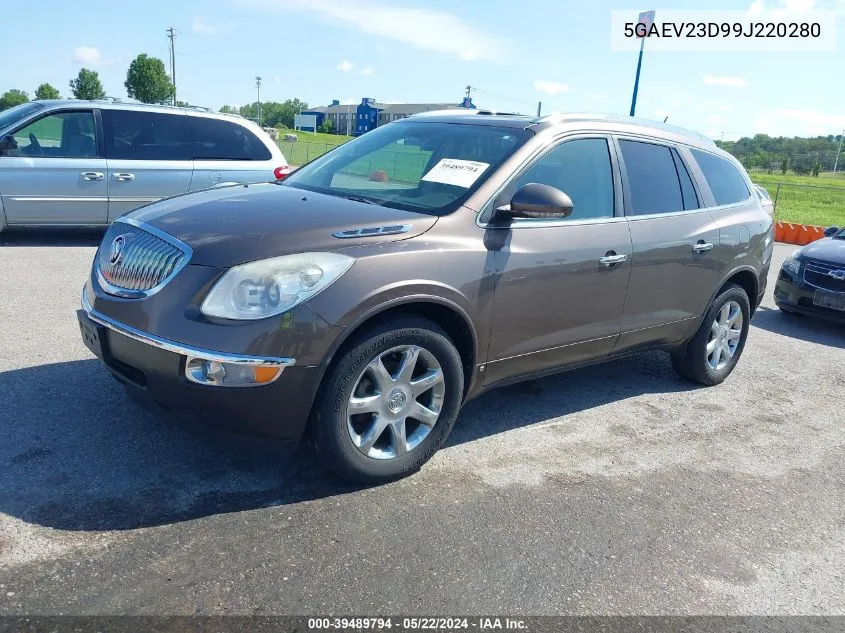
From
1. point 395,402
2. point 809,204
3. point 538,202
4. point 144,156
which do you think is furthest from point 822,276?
point 809,204

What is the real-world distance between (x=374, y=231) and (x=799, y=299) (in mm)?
6400

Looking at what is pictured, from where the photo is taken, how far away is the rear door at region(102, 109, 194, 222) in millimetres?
9078

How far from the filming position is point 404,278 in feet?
11.1

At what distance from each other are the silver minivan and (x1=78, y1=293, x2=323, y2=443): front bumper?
606 cm

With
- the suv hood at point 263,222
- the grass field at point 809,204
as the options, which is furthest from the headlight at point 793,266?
the grass field at point 809,204

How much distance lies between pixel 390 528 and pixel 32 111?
7793 mm

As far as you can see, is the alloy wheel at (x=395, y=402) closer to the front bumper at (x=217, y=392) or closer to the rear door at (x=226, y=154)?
the front bumper at (x=217, y=392)

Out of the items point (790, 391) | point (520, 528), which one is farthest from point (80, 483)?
point (790, 391)

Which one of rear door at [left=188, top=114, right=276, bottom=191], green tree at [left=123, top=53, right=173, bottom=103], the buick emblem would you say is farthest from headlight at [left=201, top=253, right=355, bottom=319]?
green tree at [left=123, top=53, right=173, bottom=103]

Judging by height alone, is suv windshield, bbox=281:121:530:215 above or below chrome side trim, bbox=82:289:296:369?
above

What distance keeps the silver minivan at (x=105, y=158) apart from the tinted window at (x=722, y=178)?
18.9 ft

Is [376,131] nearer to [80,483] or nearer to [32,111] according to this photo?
[80,483]

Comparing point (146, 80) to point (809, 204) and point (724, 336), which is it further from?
point (724, 336)

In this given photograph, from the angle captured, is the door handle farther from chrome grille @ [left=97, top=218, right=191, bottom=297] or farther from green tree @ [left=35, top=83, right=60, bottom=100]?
green tree @ [left=35, top=83, right=60, bottom=100]
